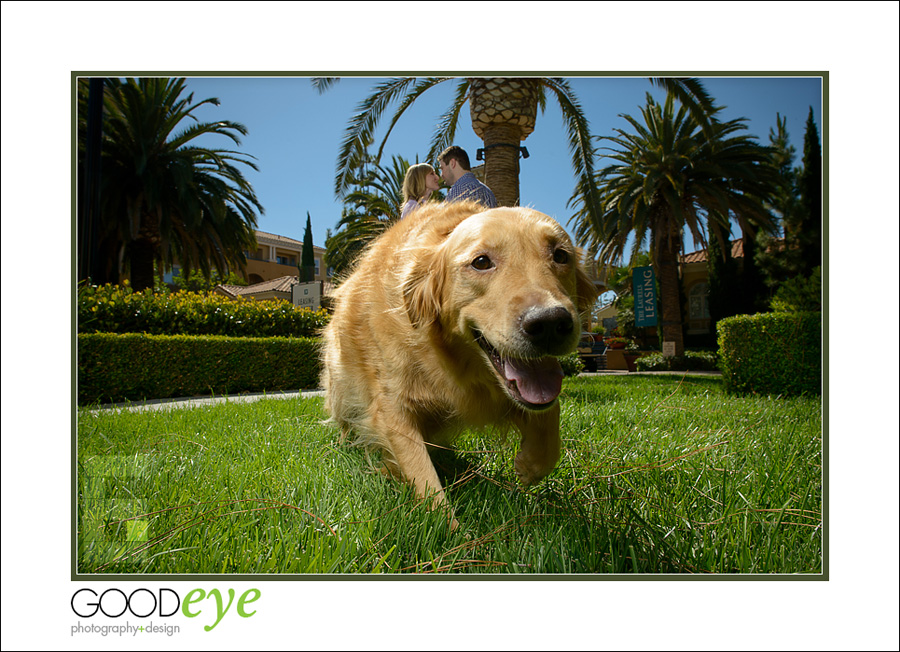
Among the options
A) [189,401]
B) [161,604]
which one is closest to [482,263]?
[161,604]

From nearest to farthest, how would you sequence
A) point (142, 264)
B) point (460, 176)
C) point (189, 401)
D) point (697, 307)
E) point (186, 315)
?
point (460, 176), point (142, 264), point (189, 401), point (186, 315), point (697, 307)

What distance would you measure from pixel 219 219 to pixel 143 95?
1.90m

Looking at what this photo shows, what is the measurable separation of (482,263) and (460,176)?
5.32 feet

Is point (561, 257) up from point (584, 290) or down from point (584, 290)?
up

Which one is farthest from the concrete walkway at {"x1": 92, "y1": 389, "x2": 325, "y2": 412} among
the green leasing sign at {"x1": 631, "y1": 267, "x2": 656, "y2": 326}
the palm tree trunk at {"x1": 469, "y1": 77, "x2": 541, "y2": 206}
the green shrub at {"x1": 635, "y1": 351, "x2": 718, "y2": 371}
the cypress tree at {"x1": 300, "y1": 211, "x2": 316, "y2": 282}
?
the green shrub at {"x1": 635, "y1": 351, "x2": 718, "y2": 371}

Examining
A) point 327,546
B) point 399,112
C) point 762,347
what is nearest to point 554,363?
point 327,546

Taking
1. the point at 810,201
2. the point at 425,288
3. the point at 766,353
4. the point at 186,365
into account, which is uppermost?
the point at 810,201

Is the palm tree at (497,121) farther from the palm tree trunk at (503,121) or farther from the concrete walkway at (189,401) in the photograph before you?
the concrete walkway at (189,401)

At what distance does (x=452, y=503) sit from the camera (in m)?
1.95

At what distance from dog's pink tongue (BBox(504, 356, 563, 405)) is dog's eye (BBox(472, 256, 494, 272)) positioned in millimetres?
342

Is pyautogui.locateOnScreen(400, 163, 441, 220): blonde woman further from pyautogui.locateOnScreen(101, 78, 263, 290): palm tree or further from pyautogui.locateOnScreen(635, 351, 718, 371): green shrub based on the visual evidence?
pyautogui.locateOnScreen(635, 351, 718, 371): green shrub

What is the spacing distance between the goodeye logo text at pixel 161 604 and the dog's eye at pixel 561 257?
144cm

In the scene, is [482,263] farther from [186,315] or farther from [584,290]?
[186,315]

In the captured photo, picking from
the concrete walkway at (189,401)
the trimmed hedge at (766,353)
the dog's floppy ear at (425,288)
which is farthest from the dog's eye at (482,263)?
the trimmed hedge at (766,353)
